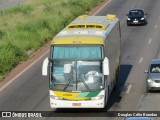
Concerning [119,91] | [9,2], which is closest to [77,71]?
[119,91]

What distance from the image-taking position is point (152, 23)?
55.0 m

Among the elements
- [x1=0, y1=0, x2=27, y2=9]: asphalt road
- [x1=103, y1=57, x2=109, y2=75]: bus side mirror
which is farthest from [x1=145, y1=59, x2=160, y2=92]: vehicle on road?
[x1=0, y1=0, x2=27, y2=9]: asphalt road

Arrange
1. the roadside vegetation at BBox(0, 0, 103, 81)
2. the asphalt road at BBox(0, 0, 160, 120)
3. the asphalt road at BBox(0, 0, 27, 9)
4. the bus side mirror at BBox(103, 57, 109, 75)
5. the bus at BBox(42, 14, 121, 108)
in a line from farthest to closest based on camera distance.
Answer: the asphalt road at BBox(0, 0, 27, 9) → the roadside vegetation at BBox(0, 0, 103, 81) → the asphalt road at BBox(0, 0, 160, 120) → the bus at BBox(42, 14, 121, 108) → the bus side mirror at BBox(103, 57, 109, 75)

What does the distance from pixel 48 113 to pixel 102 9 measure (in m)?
42.0

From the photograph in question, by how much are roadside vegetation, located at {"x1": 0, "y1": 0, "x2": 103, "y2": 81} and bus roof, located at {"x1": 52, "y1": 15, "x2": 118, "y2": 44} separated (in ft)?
23.1

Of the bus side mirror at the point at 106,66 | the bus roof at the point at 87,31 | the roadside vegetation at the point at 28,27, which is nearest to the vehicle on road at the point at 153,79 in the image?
the bus roof at the point at 87,31

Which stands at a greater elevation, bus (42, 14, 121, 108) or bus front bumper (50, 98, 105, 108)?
bus (42, 14, 121, 108)

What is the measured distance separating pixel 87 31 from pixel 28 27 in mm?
21275

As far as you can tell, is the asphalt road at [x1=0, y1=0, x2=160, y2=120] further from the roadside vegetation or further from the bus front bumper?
the roadside vegetation

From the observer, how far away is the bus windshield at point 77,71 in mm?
23000

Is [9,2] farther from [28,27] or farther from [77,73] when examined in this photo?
[77,73]

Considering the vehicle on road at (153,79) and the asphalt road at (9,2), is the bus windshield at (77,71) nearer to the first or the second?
the vehicle on road at (153,79)

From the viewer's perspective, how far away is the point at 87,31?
24.7 m

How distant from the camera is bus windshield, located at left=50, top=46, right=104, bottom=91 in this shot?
2300 cm
